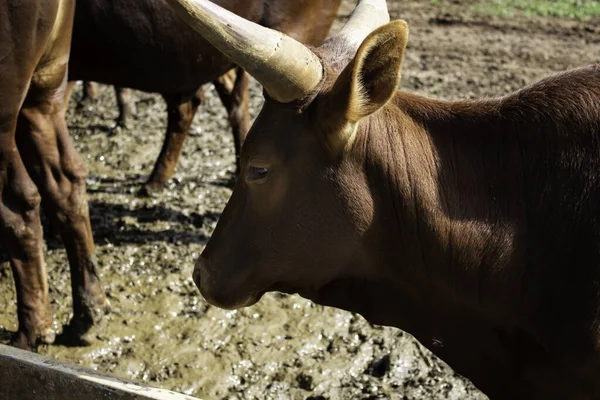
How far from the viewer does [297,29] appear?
6.00 metres

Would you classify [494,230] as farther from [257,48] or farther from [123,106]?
[123,106]

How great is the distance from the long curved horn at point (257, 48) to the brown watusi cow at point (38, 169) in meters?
1.65

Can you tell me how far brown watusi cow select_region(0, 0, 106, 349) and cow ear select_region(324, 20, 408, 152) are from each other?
1.94m

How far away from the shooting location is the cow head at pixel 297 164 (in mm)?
2826

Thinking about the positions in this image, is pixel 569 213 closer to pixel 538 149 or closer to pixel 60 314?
pixel 538 149

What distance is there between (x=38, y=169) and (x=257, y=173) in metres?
2.10

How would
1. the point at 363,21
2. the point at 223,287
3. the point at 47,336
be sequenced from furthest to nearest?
the point at 47,336, the point at 363,21, the point at 223,287

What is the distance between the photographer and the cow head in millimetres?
2826

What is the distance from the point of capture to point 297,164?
307 cm

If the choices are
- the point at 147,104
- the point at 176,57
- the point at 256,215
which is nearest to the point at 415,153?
the point at 256,215

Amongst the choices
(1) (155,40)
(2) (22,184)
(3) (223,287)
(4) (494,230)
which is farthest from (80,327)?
(4) (494,230)

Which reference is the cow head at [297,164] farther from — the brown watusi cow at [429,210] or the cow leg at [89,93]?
the cow leg at [89,93]

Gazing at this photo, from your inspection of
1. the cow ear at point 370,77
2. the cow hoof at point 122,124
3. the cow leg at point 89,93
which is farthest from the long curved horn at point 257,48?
the cow leg at point 89,93

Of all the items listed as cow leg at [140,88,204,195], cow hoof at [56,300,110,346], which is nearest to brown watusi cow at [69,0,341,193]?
cow leg at [140,88,204,195]
